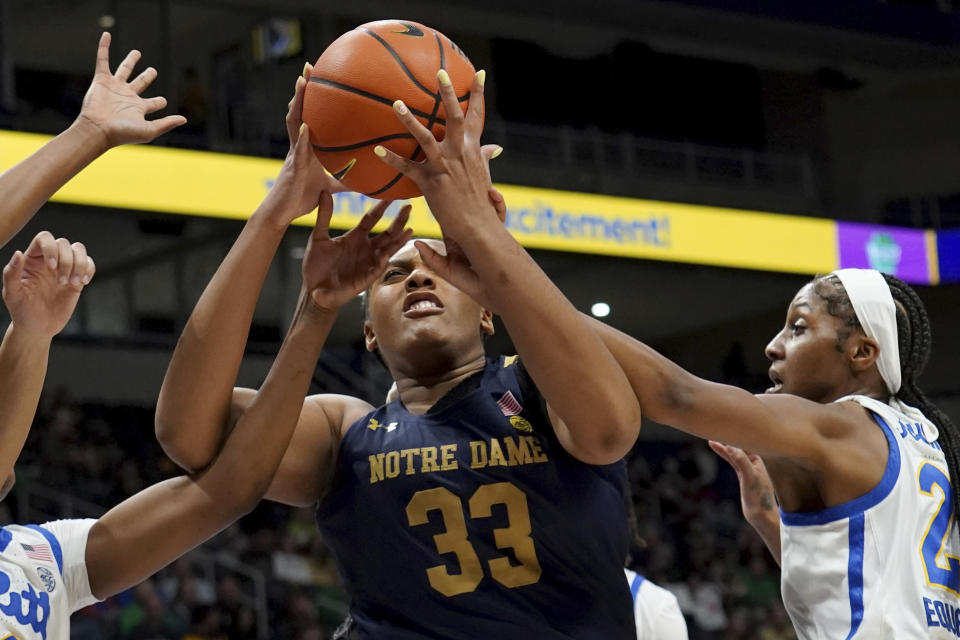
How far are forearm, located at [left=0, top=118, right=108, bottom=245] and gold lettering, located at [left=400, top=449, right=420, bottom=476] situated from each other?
0.91m

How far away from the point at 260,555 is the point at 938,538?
9240 millimetres

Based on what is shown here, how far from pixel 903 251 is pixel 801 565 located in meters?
12.9

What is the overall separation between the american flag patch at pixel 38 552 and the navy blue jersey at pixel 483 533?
23.8 inches

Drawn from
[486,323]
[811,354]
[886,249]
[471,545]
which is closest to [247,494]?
[471,545]

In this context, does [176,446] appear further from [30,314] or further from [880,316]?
[880,316]

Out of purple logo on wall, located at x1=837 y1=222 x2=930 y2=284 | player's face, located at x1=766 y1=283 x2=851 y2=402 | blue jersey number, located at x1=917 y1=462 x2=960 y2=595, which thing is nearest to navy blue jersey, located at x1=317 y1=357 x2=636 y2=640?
player's face, located at x1=766 y1=283 x2=851 y2=402

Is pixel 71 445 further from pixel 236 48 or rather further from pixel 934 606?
pixel 934 606

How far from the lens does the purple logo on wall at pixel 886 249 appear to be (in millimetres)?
14500

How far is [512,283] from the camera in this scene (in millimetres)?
2391

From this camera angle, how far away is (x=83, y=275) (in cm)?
270

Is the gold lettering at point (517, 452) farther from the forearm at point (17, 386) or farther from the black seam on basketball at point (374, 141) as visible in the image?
the forearm at point (17, 386)

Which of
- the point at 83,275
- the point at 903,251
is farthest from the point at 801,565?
the point at 903,251

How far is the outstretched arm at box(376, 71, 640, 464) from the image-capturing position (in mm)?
2395

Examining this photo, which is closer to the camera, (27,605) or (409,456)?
(27,605)
